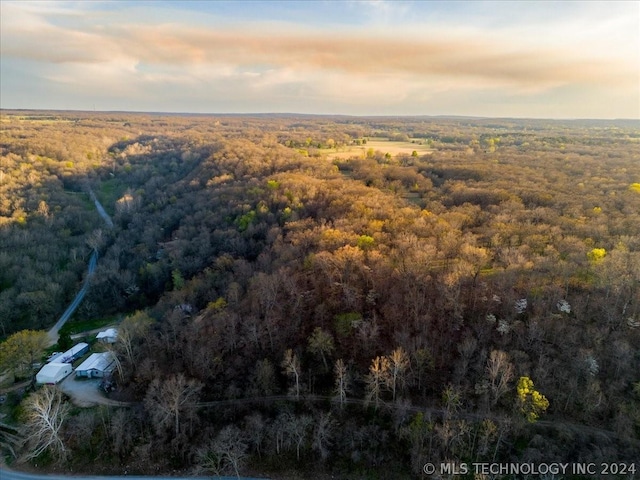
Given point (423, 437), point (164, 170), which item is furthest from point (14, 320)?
point (164, 170)

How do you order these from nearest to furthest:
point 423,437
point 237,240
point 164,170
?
point 423,437
point 237,240
point 164,170

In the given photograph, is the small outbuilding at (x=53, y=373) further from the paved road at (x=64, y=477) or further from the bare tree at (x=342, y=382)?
the bare tree at (x=342, y=382)

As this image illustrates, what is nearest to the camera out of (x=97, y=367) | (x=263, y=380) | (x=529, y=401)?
(x=529, y=401)

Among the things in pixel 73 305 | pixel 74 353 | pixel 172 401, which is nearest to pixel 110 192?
pixel 73 305

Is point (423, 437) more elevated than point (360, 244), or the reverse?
point (360, 244)

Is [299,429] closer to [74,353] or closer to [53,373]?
[53,373]

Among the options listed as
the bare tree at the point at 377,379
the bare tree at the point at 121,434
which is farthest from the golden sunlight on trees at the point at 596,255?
the bare tree at the point at 121,434

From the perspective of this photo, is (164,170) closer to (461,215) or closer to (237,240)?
(237,240)
